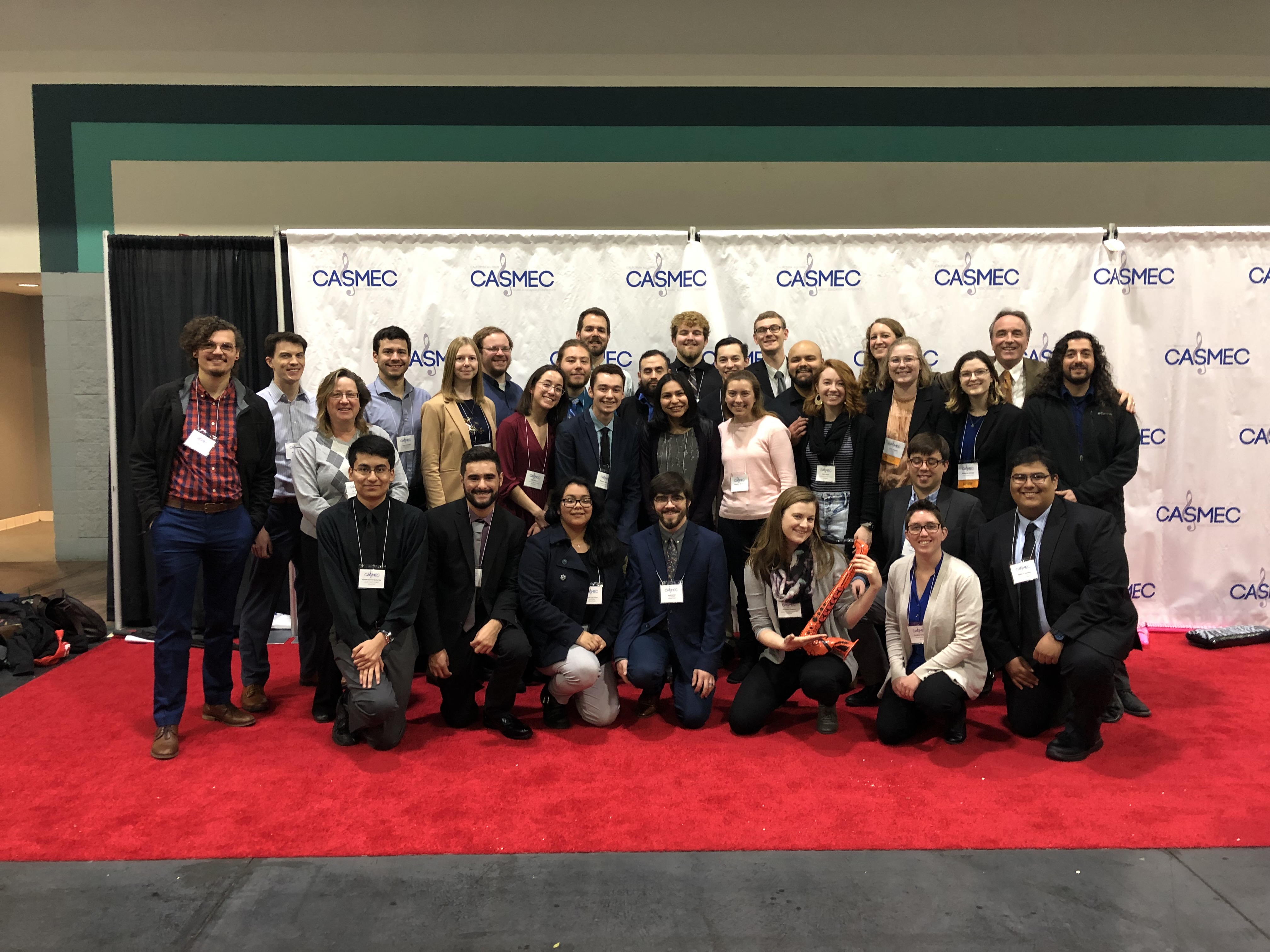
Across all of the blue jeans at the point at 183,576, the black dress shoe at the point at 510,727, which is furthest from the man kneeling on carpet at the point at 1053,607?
the blue jeans at the point at 183,576

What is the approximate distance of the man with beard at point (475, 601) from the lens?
333 cm

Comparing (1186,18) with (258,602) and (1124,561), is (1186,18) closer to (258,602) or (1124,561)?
(1124,561)

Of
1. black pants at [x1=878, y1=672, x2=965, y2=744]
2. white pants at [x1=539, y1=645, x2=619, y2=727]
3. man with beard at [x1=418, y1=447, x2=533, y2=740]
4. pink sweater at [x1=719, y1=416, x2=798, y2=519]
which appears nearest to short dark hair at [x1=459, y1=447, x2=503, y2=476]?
man with beard at [x1=418, y1=447, x2=533, y2=740]

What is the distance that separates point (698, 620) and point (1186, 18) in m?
5.99

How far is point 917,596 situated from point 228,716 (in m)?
2.78

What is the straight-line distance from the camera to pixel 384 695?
3.16 meters

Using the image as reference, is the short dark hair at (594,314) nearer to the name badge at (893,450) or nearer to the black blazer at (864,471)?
the black blazer at (864,471)

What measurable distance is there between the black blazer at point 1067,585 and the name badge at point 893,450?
561 mm

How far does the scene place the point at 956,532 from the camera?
3416 millimetres

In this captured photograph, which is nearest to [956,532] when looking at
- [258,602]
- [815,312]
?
[815,312]

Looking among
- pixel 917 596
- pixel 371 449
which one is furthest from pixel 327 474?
pixel 917 596

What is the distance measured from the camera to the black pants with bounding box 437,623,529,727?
3320 mm

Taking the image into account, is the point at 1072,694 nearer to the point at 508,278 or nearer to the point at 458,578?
the point at 458,578

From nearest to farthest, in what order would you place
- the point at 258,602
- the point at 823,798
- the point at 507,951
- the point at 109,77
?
the point at 507,951 < the point at 823,798 < the point at 258,602 < the point at 109,77
